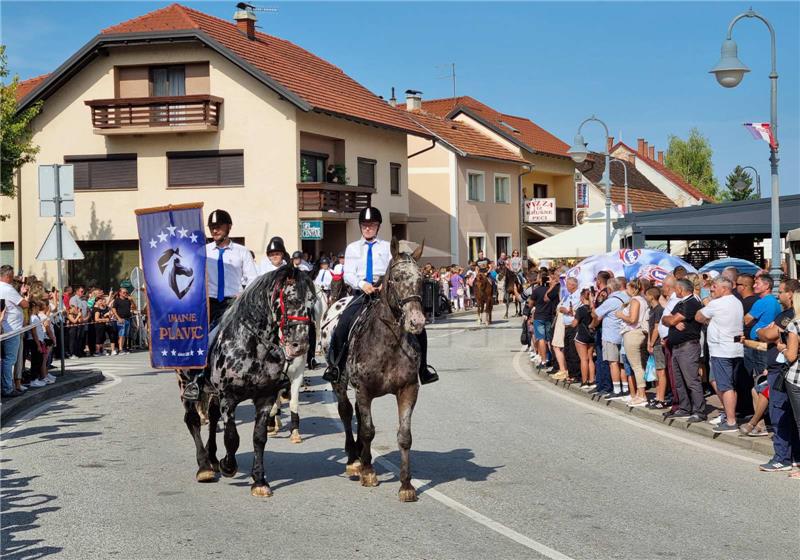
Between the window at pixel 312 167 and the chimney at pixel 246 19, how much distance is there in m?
6.74

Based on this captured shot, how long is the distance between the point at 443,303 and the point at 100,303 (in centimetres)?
1743

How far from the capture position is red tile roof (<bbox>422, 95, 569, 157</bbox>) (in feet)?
196

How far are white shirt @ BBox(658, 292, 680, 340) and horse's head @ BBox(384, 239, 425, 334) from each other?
17.9ft

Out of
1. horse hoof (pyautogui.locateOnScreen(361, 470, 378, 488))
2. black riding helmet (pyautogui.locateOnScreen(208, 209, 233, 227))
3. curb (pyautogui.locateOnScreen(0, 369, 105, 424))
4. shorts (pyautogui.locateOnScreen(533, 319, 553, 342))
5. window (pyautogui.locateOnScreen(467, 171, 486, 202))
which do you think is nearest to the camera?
horse hoof (pyautogui.locateOnScreen(361, 470, 378, 488))

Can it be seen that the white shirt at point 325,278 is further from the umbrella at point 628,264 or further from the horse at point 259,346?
the horse at point 259,346

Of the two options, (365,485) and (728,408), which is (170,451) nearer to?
(365,485)

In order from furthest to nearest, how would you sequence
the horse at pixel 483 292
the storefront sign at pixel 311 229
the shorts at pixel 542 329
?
the storefront sign at pixel 311 229 → the horse at pixel 483 292 → the shorts at pixel 542 329

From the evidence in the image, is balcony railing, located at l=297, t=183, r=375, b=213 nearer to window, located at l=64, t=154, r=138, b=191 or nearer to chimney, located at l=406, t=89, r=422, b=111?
window, located at l=64, t=154, r=138, b=191

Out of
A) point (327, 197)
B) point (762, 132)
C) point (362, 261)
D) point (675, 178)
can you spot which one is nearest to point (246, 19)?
point (327, 197)

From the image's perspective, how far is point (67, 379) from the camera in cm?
1812

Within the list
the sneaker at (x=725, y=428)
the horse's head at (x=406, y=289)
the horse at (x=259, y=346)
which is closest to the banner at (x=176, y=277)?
the horse at (x=259, y=346)

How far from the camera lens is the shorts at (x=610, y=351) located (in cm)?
1546

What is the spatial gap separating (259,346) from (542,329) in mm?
12483

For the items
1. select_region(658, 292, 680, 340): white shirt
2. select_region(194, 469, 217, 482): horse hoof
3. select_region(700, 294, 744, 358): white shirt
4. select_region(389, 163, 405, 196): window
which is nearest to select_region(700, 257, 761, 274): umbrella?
select_region(658, 292, 680, 340): white shirt
